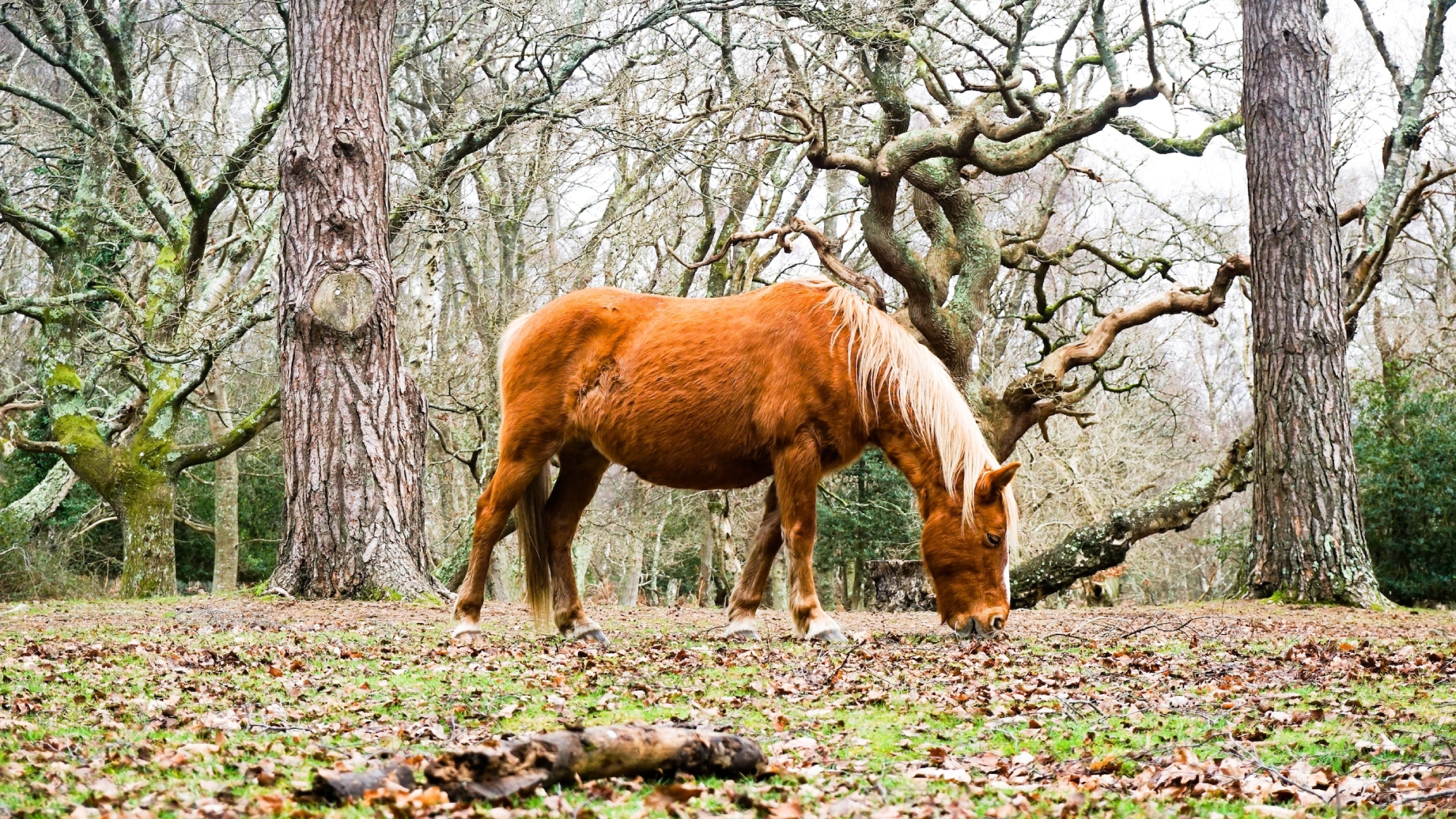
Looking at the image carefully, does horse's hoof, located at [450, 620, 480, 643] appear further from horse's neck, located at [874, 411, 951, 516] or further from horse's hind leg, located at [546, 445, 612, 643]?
horse's neck, located at [874, 411, 951, 516]

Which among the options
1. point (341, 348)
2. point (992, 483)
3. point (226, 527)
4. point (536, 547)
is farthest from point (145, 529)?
point (992, 483)

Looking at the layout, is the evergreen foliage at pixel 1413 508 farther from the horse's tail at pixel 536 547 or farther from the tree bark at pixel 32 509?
the tree bark at pixel 32 509

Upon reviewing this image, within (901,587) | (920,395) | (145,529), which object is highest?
(920,395)

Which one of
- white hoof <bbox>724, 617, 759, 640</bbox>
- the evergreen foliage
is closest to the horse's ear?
white hoof <bbox>724, 617, 759, 640</bbox>

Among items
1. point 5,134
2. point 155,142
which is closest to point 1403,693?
point 155,142

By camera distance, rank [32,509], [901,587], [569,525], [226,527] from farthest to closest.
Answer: [226,527] → [32,509] → [901,587] → [569,525]

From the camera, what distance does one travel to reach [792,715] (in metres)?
3.89

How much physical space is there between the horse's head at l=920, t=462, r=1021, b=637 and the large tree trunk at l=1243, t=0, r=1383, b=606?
4.19m

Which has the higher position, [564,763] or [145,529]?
[145,529]

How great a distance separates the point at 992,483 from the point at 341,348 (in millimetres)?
5318

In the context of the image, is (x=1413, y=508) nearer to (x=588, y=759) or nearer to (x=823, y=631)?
(x=823, y=631)

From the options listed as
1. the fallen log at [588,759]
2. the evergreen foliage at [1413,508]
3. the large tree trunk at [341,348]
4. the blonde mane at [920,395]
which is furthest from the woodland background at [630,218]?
the fallen log at [588,759]

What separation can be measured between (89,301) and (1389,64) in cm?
1673

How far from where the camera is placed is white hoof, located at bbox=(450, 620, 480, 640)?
613cm
